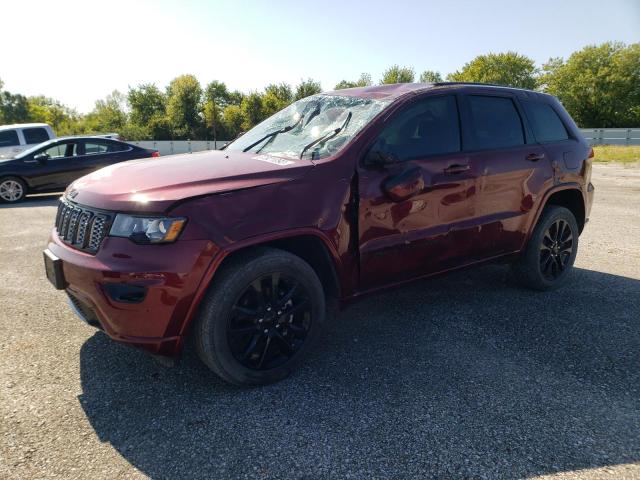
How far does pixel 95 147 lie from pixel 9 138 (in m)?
4.42

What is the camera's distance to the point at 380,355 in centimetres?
321

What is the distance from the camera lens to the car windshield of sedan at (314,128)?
10.5ft

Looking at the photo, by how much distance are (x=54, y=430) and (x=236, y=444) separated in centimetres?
96

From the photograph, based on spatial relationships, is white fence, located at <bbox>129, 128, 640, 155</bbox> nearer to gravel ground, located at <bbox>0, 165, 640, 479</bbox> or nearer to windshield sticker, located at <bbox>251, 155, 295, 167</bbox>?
windshield sticker, located at <bbox>251, 155, 295, 167</bbox>

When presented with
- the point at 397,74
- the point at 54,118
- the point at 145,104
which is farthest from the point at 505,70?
the point at 54,118

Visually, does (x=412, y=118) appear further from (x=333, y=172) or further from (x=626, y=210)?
(x=626, y=210)

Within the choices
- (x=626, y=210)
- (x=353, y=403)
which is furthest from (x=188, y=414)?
(x=626, y=210)

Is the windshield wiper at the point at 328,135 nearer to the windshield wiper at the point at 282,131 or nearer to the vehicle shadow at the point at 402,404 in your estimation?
the windshield wiper at the point at 282,131

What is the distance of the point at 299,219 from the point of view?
9.07 ft

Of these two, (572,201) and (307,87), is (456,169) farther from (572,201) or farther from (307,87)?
(307,87)

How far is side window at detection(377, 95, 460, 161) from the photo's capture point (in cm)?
326

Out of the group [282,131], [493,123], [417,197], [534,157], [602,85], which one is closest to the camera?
[417,197]

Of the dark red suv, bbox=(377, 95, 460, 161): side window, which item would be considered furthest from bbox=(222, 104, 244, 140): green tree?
bbox=(377, 95, 460, 161): side window

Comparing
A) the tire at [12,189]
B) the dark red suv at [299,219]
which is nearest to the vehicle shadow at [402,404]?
the dark red suv at [299,219]
